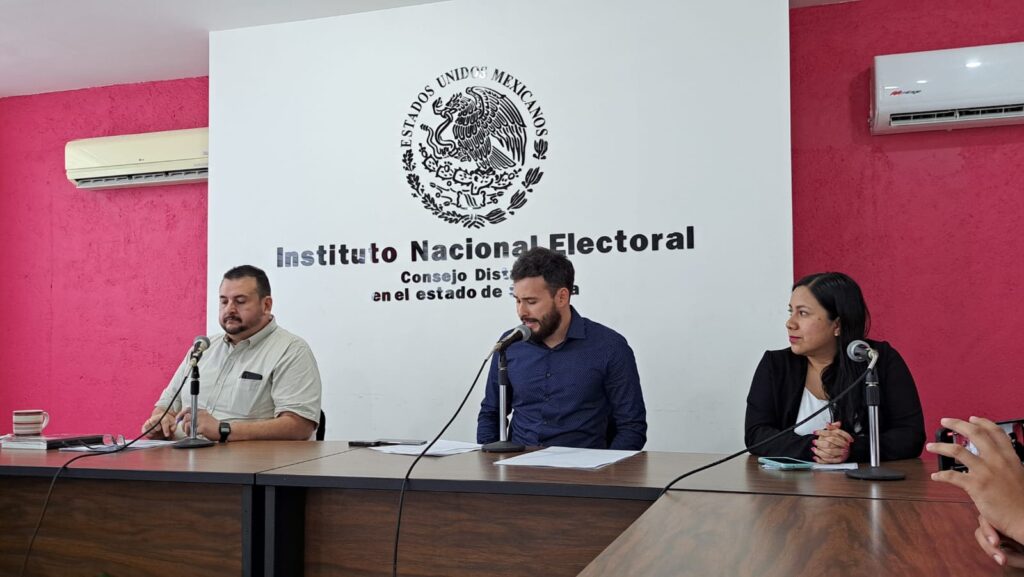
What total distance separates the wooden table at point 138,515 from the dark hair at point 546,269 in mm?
1073

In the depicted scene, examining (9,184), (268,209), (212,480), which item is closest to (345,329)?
(268,209)

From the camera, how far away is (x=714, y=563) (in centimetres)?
105

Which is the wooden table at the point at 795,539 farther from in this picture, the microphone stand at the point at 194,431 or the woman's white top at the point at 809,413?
the microphone stand at the point at 194,431

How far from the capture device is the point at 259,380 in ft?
10.5

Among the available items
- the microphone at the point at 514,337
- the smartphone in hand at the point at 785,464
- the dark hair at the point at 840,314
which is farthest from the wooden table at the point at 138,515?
the dark hair at the point at 840,314

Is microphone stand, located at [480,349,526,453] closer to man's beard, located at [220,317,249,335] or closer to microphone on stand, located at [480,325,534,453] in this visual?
microphone on stand, located at [480,325,534,453]

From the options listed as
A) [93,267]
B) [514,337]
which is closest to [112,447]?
[514,337]

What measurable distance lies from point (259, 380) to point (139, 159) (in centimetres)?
230

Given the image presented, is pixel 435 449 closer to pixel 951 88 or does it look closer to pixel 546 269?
pixel 546 269

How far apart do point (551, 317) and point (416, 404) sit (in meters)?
1.21

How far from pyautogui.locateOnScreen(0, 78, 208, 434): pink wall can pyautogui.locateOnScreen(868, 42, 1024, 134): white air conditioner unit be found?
363 centimetres

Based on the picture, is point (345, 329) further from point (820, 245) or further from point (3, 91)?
point (3, 91)

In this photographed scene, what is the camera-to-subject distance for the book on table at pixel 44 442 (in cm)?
267

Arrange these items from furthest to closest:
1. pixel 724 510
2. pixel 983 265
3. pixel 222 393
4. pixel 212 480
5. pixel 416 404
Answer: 1. pixel 416 404
2. pixel 983 265
3. pixel 222 393
4. pixel 212 480
5. pixel 724 510
